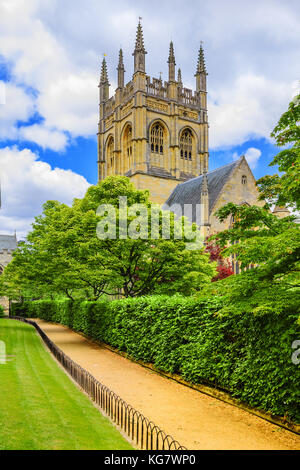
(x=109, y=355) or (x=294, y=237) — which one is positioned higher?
(x=294, y=237)

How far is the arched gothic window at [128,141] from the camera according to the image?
2258 inches

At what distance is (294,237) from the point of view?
7.12 m

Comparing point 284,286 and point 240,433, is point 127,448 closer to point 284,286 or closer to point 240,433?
point 240,433

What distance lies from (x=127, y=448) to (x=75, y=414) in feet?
6.94

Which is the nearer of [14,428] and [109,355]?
[14,428]

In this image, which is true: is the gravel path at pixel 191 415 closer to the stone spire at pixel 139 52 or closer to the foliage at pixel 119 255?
the foliage at pixel 119 255

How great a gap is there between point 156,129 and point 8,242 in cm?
3521

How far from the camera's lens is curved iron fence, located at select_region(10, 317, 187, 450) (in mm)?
7772

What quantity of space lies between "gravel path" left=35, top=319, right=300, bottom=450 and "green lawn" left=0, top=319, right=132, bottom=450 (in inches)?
63.0

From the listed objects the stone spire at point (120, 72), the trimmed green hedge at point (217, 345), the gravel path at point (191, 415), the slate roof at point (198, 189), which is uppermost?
the stone spire at point (120, 72)

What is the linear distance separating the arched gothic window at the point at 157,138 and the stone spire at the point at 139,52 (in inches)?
320

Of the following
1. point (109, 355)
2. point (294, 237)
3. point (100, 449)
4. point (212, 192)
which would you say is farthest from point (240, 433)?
point (212, 192)

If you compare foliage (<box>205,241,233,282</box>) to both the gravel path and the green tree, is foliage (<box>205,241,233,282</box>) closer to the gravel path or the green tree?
the gravel path

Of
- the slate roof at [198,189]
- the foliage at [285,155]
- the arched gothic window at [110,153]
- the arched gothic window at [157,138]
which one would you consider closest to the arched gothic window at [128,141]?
the arched gothic window at [157,138]
